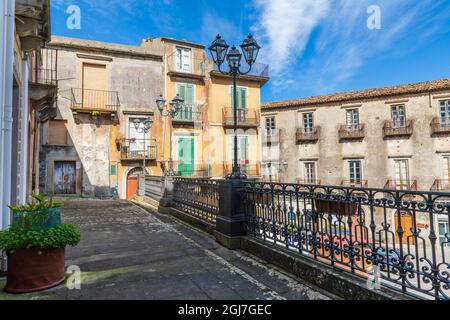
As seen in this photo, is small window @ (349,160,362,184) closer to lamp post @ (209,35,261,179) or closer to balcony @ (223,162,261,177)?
balcony @ (223,162,261,177)

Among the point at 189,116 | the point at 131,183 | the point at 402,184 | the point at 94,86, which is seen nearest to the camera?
the point at 94,86

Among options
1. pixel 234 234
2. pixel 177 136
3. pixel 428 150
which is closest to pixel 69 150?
pixel 177 136

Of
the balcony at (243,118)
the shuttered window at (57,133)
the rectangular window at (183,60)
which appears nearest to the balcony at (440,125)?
the balcony at (243,118)

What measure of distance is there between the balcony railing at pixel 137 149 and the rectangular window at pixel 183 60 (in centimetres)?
626

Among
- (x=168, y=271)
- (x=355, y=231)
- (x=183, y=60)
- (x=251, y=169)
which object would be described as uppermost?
(x=183, y=60)

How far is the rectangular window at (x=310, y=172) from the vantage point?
25781 mm

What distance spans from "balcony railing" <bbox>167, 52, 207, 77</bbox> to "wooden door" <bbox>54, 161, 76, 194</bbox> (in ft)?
31.8

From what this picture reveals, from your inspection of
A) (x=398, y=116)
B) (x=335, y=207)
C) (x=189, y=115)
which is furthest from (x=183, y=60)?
(x=335, y=207)

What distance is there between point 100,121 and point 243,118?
11.0 metres

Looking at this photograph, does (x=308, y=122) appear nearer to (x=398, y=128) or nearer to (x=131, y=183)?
(x=398, y=128)

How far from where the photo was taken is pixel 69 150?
17859 millimetres

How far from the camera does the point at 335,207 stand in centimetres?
355

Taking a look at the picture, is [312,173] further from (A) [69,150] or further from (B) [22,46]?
(B) [22,46]
